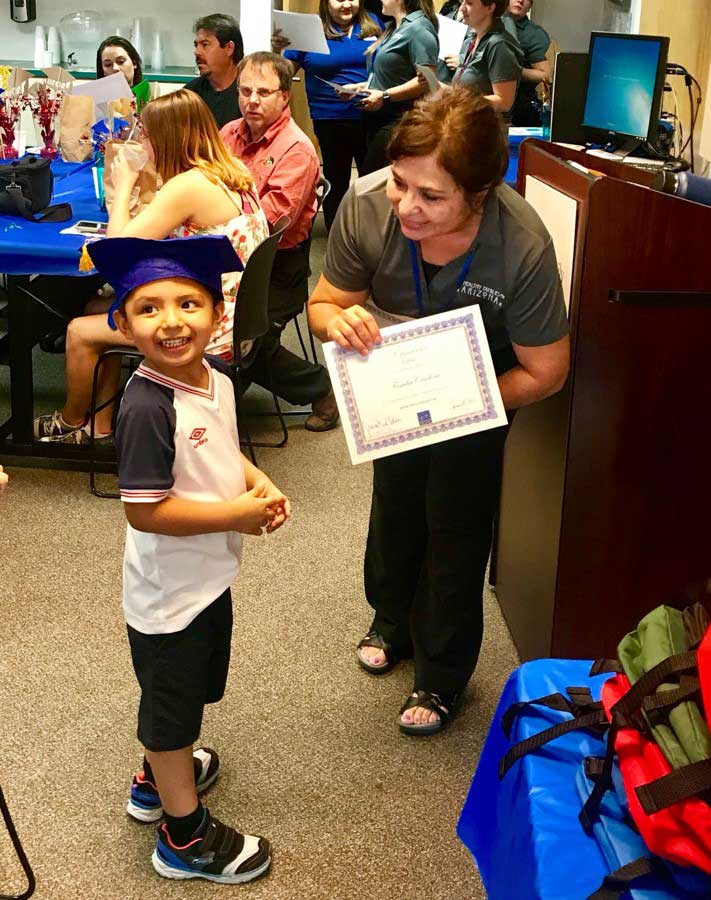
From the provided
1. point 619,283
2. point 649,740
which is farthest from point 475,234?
point 649,740

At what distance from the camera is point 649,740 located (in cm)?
122

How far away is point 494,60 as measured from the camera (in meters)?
4.69

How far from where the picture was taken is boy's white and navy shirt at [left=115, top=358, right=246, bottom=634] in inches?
59.4

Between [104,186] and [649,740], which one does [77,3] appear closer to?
[104,186]

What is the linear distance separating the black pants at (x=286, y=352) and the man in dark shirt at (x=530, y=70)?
9.25 ft

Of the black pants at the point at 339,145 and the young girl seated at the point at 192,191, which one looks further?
the black pants at the point at 339,145

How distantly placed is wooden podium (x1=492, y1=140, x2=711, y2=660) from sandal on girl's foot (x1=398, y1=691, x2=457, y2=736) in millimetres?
235

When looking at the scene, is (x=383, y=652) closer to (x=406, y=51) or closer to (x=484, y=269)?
(x=484, y=269)

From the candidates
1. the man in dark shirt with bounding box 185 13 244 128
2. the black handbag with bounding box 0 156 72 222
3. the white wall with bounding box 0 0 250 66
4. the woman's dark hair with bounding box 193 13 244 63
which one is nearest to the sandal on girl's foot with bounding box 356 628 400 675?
the black handbag with bounding box 0 156 72 222

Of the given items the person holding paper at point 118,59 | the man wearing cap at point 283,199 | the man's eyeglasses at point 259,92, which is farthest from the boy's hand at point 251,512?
the person holding paper at point 118,59

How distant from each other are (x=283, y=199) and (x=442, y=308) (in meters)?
1.94

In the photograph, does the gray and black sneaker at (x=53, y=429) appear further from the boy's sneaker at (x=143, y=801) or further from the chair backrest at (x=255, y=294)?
the boy's sneaker at (x=143, y=801)

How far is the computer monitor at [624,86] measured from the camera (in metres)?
3.79

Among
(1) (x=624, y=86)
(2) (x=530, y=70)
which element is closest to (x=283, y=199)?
(1) (x=624, y=86)
